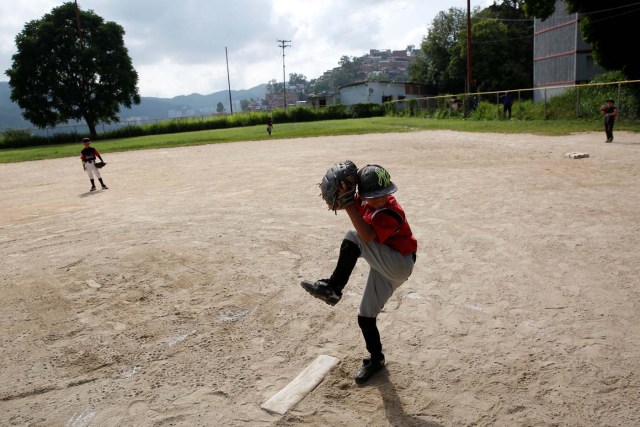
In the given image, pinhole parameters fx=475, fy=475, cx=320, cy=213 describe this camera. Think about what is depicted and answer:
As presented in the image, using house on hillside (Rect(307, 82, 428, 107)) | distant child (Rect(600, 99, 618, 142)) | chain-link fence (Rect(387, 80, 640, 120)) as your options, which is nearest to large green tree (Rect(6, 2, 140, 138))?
house on hillside (Rect(307, 82, 428, 107))

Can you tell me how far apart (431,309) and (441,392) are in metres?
1.36

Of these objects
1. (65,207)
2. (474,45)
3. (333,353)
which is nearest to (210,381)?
(333,353)

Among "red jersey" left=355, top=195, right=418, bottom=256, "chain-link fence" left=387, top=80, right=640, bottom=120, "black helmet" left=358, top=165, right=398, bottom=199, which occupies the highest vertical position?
"chain-link fence" left=387, top=80, right=640, bottom=120

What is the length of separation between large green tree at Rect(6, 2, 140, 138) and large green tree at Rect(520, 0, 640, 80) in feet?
143

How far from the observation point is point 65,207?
439 inches

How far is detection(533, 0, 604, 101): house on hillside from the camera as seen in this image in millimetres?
41344

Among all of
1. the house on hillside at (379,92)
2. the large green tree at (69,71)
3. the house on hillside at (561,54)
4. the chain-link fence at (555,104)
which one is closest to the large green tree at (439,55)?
the house on hillside at (379,92)

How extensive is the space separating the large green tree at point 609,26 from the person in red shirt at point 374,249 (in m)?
26.7

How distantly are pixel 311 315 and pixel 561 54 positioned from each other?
47746mm

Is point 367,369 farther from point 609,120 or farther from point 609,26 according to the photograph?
point 609,26

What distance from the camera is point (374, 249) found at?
11.2 feet

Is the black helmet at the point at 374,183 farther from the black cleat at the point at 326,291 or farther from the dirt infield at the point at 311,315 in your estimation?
the dirt infield at the point at 311,315

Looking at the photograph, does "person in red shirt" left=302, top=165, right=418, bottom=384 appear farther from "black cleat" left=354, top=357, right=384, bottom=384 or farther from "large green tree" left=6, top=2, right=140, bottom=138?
"large green tree" left=6, top=2, right=140, bottom=138

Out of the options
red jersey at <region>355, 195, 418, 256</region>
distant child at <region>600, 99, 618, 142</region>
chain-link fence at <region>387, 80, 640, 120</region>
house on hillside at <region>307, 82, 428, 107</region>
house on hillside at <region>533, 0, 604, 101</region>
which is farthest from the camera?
house on hillside at <region>307, 82, 428, 107</region>
